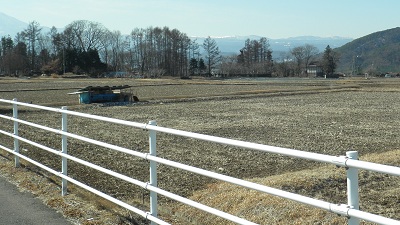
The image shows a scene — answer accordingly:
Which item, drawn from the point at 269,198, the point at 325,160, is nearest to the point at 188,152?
the point at 269,198

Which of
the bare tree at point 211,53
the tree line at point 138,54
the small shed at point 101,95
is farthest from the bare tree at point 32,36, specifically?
the small shed at point 101,95

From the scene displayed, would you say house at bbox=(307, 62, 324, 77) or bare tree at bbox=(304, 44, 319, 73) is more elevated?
bare tree at bbox=(304, 44, 319, 73)

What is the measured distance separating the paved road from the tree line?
125188 millimetres

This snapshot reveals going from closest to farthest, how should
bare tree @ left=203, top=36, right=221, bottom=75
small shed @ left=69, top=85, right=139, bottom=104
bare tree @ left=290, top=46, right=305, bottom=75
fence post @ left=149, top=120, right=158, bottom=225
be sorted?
fence post @ left=149, top=120, right=158, bottom=225 → small shed @ left=69, top=85, right=139, bottom=104 → bare tree @ left=203, top=36, right=221, bottom=75 → bare tree @ left=290, top=46, right=305, bottom=75

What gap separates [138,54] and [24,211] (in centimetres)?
15754

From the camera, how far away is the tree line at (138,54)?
468 ft

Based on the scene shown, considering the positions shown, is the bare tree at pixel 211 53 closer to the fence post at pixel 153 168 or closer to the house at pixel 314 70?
the house at pixel 314 70

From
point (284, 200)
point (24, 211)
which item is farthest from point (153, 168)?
point (284, 200)

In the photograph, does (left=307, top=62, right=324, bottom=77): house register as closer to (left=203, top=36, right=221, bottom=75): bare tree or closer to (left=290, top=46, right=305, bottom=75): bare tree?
(left=290, top=46, right=305, bottom=75): bare tree

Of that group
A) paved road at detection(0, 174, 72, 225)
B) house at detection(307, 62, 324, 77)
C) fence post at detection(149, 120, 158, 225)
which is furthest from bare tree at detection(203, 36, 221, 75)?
fence post at detection(149, 120, 158, 225)

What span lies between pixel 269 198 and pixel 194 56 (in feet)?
525

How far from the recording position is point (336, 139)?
15.6 metres

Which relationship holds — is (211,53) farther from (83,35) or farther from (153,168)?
(153,168)

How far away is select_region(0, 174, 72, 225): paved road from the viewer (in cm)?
606
